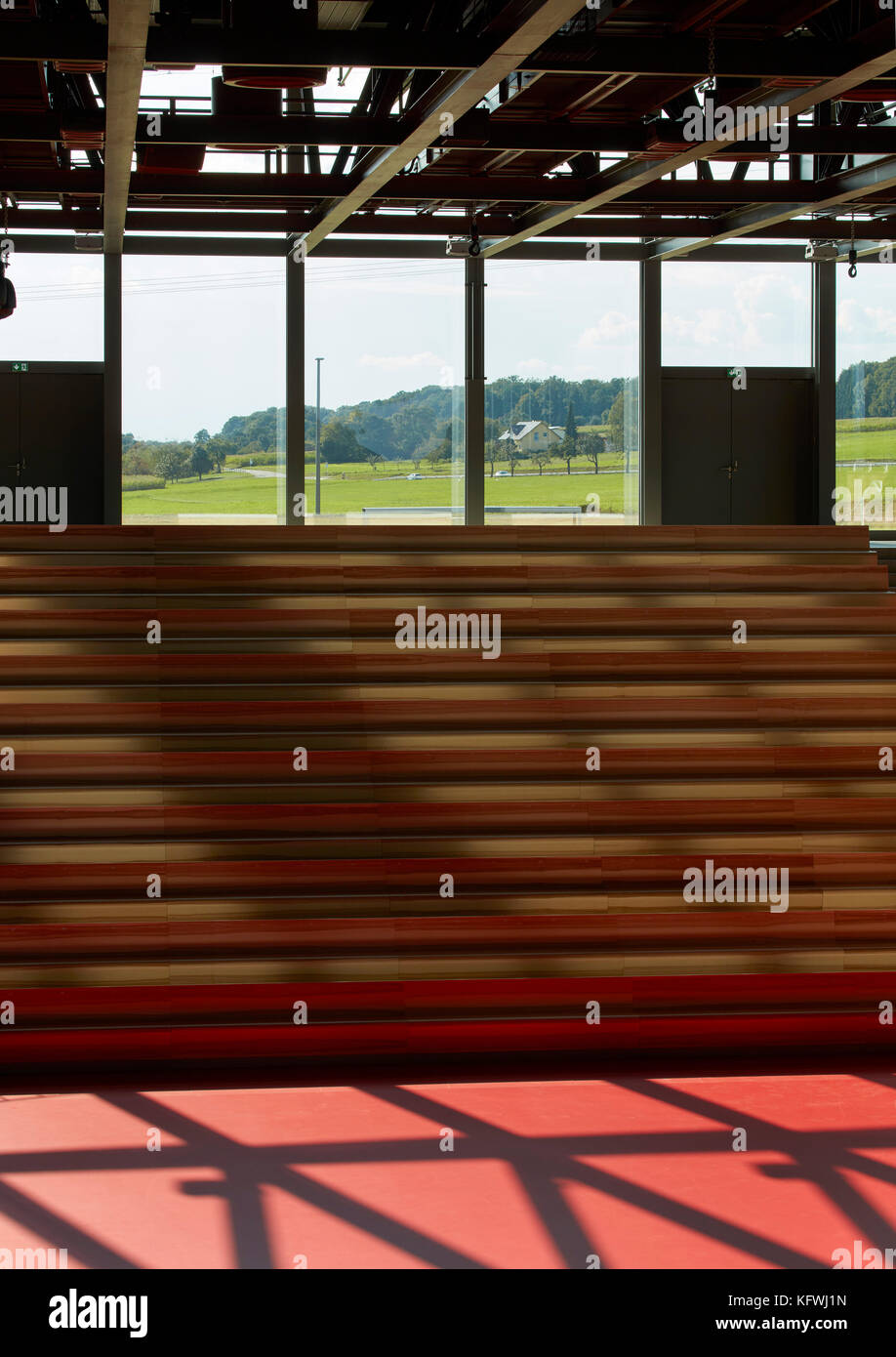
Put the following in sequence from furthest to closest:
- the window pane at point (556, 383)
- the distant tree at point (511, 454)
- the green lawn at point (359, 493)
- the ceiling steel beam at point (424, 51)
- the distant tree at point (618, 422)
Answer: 1. the distant tree at point (618, 422)
2. the distant tree at point (511, 454)
3. the window pane at point (556, 383)
4. the green lawn at point (359, 493)
5. the ceiling steel beam at point (424, 51)

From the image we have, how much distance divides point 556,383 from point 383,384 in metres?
1.45

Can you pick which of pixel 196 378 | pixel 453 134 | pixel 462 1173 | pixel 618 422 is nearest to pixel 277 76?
pixel 453 134

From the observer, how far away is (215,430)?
10.4 meters

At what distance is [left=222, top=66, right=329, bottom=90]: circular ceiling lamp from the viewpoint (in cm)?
566

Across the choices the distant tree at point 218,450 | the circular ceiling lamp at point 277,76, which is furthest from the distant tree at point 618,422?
the circular ceiling lamp at point 277,76

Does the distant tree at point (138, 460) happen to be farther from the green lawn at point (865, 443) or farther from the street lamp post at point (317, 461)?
the green lawn at point (865, 443)

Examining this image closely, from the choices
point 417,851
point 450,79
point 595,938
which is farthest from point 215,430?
point 595,938

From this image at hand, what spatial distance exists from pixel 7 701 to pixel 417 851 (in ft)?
7.13

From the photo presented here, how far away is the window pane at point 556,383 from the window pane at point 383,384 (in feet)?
1.11

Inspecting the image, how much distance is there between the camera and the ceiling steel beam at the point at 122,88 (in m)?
4.88

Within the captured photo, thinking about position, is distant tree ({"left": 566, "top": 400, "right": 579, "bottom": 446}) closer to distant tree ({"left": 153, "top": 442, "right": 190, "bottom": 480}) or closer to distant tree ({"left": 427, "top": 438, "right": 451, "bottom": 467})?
distant tree ({"left": 427, "top": 438, "right": 451, "bottom": 467})

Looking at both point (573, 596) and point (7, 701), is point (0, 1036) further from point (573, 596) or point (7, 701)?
point (573, 596)

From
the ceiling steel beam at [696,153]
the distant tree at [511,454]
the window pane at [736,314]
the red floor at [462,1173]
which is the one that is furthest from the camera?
the window pane at [736,314]

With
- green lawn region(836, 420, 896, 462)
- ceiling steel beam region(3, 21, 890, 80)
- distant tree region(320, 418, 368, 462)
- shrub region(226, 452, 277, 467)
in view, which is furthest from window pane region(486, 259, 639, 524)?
ceiling steel beam region(3, 21, 890, 80)
